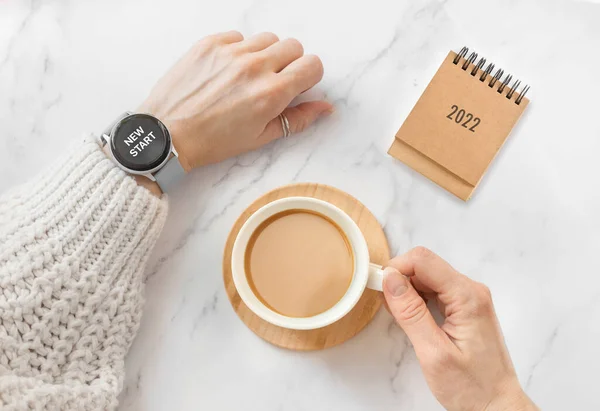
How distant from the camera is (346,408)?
2.59 ft

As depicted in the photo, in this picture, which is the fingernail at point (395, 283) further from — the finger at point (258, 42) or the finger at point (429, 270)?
the finger at point (258, 42)

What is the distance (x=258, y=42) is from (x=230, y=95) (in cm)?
10

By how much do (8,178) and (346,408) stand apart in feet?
2.13

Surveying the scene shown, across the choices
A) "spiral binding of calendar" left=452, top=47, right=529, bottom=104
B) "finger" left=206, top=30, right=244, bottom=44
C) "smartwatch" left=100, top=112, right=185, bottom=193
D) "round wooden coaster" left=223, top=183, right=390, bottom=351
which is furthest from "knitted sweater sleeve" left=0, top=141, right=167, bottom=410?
"spiral binding of calendar" left=452, top=47, right=529, bottom=104

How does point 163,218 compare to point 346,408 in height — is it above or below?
above

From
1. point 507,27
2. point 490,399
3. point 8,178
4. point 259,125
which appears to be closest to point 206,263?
point 259,125

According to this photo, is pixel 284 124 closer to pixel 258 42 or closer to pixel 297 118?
pixel 297 118

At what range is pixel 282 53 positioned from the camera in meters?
0.82

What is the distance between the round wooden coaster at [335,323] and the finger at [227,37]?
25 cm

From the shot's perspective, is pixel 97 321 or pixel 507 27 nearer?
pixel 97 321

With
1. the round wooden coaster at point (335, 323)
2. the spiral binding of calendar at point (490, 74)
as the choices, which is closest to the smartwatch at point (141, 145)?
the round wooden coaster at point (335, 323)

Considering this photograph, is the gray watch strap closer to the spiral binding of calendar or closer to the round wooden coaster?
the round wooden coaster

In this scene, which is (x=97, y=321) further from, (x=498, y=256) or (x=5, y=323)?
(x=498, y=256)

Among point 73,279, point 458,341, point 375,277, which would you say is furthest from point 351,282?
point 73,279
